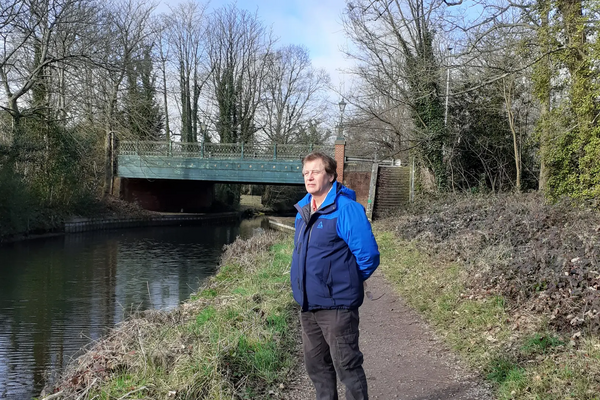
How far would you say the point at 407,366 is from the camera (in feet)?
15.3

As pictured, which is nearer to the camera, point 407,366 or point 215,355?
point 215,355

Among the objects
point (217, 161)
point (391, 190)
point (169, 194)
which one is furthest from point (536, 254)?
point (169, 194)

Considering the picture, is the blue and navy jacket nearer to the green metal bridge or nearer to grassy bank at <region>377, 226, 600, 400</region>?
grassy bank at <region>377, 226, 600, 400</region>

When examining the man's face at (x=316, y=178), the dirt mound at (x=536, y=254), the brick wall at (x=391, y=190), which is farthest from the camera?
the brick wall at (x=391, y=190)

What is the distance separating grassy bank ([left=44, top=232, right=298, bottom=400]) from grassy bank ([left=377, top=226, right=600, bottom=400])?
1.64m

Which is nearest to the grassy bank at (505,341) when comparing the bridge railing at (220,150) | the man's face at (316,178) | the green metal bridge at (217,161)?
the man's face at (316,178)

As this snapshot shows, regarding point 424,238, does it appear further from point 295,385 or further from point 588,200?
point 295,385

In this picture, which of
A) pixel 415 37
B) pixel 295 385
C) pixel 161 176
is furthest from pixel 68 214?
pixel 295 385

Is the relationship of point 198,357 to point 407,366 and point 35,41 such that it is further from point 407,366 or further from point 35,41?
point 35,41

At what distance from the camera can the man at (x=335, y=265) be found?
3.05 meters

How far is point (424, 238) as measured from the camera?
1088 centimetres

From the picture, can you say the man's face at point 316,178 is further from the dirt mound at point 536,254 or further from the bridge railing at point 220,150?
the bridge railing at point 220,150

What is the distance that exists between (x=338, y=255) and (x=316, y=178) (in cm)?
48

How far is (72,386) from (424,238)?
7.86 metres
